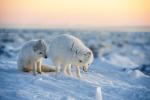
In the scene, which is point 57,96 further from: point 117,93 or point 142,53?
point 142,53

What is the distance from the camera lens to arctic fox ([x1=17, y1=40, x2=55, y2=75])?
6.25 feet

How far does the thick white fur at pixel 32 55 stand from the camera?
191 cm

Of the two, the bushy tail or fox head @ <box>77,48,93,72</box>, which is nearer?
fox head @ <box>77,48,93,72</box>

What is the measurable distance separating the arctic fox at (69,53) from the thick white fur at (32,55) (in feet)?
0.20

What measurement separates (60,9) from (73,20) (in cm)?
12

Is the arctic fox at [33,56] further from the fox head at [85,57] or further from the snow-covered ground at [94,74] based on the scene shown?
the fox head at [85,57]

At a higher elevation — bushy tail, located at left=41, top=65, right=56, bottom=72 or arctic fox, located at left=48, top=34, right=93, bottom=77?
arctic fox, located at left=48, top=34, right=93, bottom=77

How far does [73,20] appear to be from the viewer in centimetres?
202

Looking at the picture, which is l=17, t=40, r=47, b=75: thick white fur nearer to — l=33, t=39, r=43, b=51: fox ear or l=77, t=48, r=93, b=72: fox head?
l=33, t=39, r=43, b=51: fox ear

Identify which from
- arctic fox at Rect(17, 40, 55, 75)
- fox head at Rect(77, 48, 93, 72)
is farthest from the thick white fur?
fox head at Rect(77, 48, 93, 72)

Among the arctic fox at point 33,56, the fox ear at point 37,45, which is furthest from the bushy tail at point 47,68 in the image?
the fox ear at point 37,45

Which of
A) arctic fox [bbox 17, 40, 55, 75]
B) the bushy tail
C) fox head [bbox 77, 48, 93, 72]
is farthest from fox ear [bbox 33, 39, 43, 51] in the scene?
fox head [bbox 77, 48, 93, 72]

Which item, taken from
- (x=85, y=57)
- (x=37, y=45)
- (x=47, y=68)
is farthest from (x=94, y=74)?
(x=37, y=45)

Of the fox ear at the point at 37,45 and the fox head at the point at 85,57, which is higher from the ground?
the fox ear at the point at 37,45
